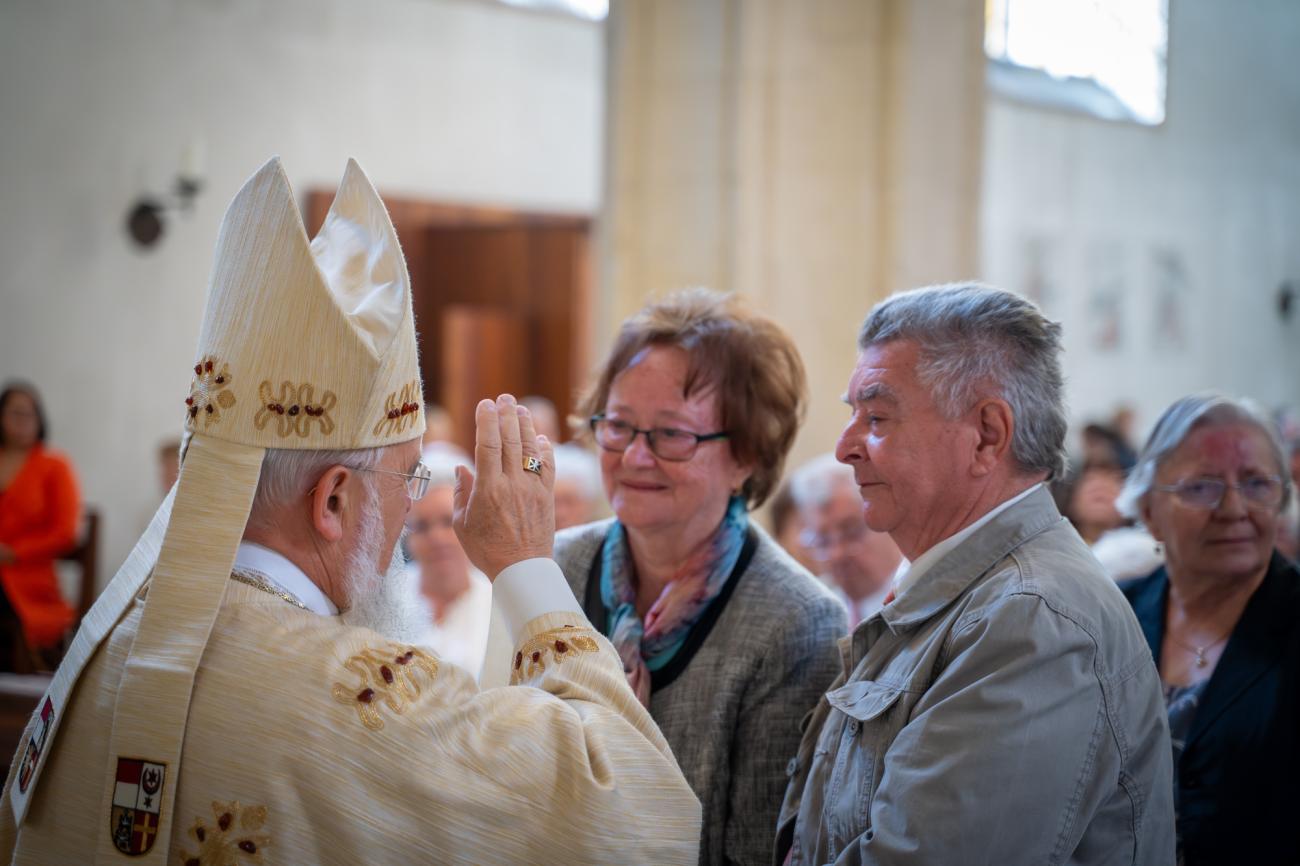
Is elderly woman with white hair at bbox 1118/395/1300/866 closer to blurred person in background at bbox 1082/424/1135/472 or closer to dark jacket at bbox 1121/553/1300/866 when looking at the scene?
dark jacket at bbox 1121/553/1300/866

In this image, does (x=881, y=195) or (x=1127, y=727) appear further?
(x=881, y=195)

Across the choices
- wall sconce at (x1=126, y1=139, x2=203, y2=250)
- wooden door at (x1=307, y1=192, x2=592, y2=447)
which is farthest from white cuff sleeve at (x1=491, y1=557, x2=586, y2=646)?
wooden door at (x1=307, y1=192, x2=592, y2=447)

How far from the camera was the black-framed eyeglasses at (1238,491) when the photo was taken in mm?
2703

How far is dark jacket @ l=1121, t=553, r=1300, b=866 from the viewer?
243cm

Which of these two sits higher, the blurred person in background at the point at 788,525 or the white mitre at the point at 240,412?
the white mitre at the point at 240,412

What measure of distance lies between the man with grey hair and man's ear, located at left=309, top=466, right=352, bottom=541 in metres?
0.82

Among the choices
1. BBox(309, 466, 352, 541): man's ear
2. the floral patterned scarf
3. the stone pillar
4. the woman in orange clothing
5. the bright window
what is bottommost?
the woman in orange clothing

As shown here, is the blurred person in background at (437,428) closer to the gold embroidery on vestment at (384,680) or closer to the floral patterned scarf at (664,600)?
the floral patterned scarf at (664,600)

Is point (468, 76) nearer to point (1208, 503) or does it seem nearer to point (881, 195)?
point (881, 195)

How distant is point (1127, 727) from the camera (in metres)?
1.79

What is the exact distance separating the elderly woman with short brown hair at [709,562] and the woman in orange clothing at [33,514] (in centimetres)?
516

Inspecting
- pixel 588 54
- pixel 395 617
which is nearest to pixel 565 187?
pixel 588 54

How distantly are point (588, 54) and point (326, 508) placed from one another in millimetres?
9406

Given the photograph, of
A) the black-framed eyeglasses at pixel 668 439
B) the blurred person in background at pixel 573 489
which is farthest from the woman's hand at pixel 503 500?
the blurred person in background at pixel 573 489
